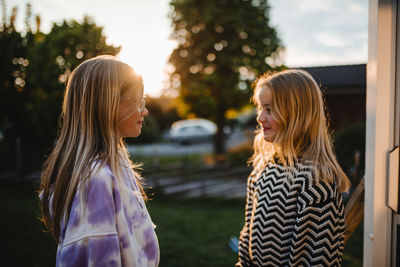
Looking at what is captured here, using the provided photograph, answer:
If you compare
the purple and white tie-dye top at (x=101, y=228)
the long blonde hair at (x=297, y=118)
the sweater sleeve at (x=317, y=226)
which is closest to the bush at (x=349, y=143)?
the long blonde hair at (x=297, y=118)

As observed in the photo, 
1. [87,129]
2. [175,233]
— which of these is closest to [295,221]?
[87,129]

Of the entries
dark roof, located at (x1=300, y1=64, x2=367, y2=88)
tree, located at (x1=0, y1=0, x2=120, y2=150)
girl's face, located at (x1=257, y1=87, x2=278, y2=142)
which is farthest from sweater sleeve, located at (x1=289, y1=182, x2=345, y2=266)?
tree, located at (x1=0, y1=0, x2=120, y2=150)

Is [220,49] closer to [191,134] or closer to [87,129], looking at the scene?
[191,134]

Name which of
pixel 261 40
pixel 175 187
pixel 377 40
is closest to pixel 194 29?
pixel 261 40

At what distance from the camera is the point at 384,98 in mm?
1621

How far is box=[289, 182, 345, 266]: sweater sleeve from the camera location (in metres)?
1.44

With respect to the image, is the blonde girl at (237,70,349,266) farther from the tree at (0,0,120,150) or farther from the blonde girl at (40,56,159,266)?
the tree at (0,0,120,150)

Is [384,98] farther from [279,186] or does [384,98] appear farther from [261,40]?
[261,40]

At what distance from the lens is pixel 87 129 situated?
1.21 m

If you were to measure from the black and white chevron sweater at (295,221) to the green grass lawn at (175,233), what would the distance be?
2.74m

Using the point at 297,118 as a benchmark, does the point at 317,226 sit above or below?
below

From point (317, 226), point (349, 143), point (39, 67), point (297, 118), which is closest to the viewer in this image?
point (317, 226)

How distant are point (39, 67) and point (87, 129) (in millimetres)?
7550

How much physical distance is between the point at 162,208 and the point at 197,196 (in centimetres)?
158
